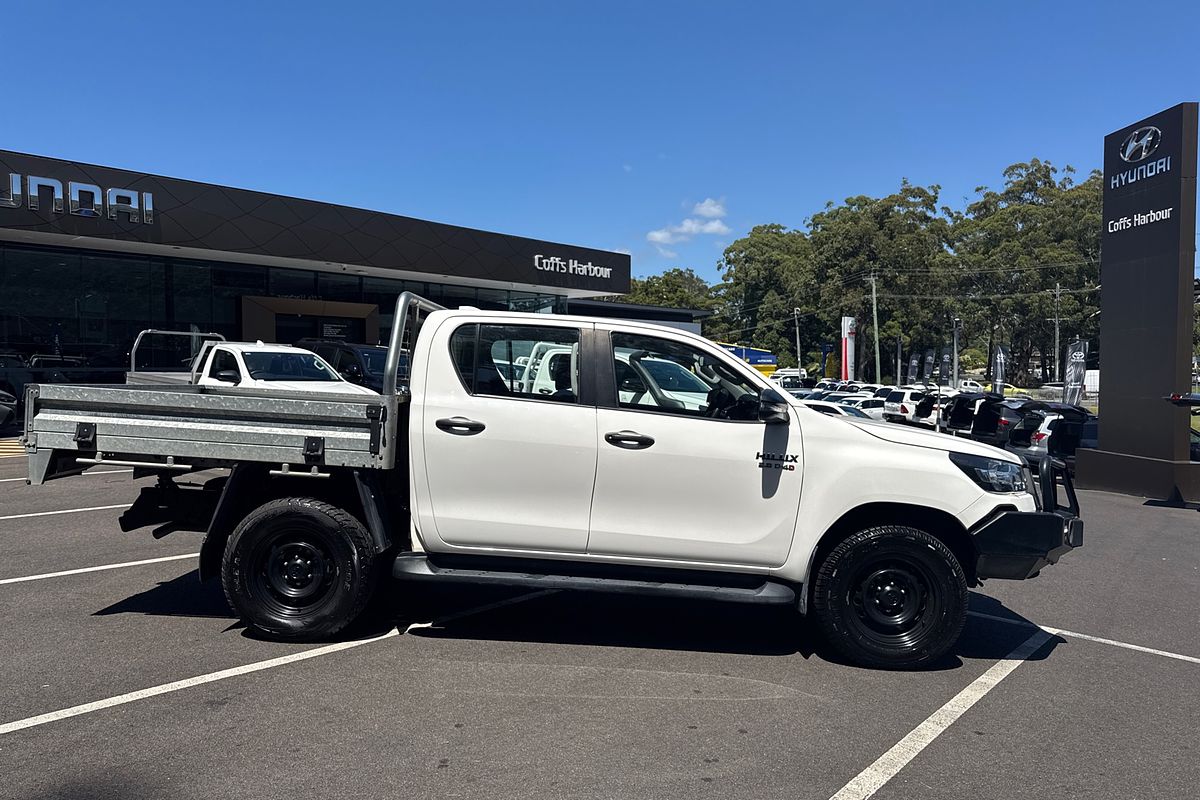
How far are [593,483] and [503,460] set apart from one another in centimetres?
55

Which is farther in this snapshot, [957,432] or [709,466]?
[957,432]

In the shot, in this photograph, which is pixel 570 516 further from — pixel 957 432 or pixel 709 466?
pixel 957 432

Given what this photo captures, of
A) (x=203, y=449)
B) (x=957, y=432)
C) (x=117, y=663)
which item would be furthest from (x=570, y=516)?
(x=957, y=432)

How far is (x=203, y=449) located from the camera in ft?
16.5

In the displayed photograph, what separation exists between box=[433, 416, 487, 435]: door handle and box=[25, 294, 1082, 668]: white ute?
13 millimetres

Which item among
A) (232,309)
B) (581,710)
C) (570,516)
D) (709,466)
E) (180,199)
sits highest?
(180,199)

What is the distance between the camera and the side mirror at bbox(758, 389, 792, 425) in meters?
4.82

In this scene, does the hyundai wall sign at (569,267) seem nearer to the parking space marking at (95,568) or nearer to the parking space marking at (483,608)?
the parking space marking at (95,568)

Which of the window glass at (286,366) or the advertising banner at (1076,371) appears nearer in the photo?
the window glass at (286,366)

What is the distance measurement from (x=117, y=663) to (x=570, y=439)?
2.84 m

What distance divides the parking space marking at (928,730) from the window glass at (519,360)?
2.52 meters

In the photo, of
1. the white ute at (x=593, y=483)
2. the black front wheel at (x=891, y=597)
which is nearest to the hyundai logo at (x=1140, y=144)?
the white ute at (x=593, y=483)

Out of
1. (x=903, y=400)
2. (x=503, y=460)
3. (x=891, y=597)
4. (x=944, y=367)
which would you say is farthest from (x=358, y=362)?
(x=944, y=367)

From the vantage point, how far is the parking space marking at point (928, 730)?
11.7ft
